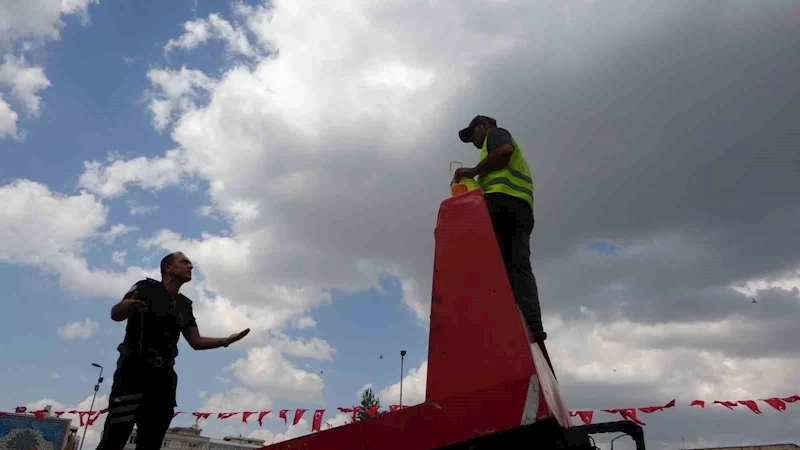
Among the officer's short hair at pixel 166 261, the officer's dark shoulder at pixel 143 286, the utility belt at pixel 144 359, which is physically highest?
the officer's short hair at pixel 166 261

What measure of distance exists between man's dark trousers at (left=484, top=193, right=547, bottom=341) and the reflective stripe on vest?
0.05 meters

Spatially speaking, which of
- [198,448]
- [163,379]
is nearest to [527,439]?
[163,379]

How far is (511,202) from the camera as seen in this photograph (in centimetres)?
341

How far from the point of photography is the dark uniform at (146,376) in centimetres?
309

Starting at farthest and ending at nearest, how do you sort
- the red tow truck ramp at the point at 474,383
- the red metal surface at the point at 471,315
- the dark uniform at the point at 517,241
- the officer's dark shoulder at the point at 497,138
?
1. the officer's dark shoulder at the point at 497,138
2. the dark uniform at the point at 517,241
3. the red metal surface at the point at 471,315
4. the red tow truck ramp at the point at 474,383

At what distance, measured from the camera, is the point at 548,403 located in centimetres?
210

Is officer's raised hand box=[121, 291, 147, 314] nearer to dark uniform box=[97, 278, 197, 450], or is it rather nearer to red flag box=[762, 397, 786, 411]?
dark uniform box=[97, 278, 197, 450]

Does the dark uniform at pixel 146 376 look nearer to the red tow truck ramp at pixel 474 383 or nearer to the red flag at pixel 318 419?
the red tow truck ramp at pixel 474 383

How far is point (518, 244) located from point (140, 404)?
8.29ft

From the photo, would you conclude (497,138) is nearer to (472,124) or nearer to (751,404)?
(472,124)

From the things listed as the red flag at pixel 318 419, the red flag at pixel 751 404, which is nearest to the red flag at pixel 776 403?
the red flag at pixel 751 404

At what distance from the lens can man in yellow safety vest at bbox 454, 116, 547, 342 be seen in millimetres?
3165

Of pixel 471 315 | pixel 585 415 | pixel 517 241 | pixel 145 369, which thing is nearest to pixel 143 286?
pixel 145 369

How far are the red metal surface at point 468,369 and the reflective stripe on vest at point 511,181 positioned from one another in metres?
0.63
